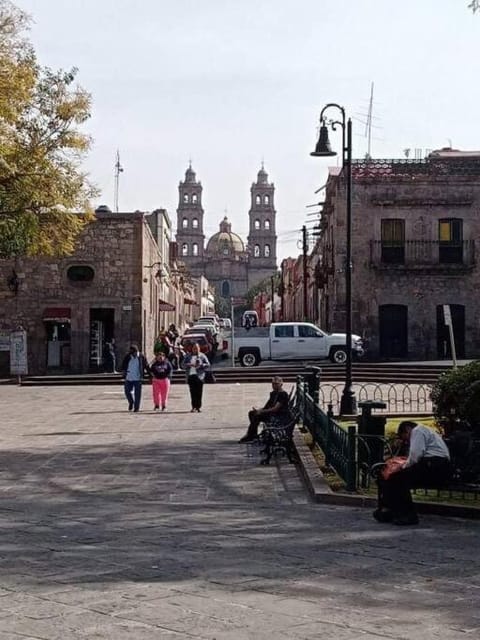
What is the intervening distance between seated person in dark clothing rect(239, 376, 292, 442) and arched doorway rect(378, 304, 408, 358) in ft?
89.5

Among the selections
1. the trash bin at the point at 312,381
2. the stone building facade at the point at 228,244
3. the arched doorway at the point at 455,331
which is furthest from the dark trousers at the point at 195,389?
the stone building facade at the point at 228,244

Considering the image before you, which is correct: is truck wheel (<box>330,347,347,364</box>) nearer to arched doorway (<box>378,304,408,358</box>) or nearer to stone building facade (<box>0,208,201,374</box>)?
arched doorway (<box>378,304,408,358</box>)

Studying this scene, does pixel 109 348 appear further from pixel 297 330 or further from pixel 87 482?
pixel 87 482

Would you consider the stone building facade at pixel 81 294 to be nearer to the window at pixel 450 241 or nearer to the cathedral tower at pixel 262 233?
the window at pixel 450 241

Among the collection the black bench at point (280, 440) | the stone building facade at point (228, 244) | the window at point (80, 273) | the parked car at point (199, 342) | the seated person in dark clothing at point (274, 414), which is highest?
the stone building facade at point (228, 244)

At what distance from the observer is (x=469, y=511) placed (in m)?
10.1

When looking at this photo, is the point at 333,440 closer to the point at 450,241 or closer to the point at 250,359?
the point at 250,359

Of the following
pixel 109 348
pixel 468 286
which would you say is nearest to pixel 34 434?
pixel 109 348

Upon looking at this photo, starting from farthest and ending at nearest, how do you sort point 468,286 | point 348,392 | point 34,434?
point 468,286
point 348,392
point 34,434

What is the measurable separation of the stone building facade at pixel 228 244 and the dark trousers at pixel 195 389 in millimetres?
148158

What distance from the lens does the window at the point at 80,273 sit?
39.9 m

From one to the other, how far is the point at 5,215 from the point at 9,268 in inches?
556

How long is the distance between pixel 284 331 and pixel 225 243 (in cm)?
13605

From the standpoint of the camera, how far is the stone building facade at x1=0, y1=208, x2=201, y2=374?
131 ft
